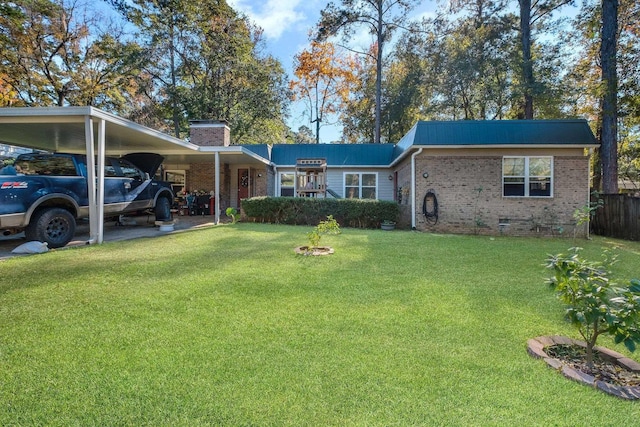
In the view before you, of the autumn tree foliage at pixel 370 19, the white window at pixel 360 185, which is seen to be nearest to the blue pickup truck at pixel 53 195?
the white window at pixel 360 185

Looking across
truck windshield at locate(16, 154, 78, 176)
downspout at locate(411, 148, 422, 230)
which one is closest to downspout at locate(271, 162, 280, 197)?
downspout at locate(411, 148, 422, 230)

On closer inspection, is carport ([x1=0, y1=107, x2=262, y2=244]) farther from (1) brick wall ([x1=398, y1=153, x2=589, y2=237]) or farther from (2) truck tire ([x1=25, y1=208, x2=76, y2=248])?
(1) brick wall ([x1=398, y1=153, x2=589, y2=237])

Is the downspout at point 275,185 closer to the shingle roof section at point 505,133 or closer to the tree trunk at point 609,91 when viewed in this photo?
the shingle roof section at point 505,133

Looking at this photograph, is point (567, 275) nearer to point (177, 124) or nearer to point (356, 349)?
point (356, 349)

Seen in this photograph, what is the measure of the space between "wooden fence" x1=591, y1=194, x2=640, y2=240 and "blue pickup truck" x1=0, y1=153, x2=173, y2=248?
1457 centimetres

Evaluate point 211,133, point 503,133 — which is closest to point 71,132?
point 211,133

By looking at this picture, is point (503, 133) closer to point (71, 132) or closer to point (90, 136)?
point (90, 136)

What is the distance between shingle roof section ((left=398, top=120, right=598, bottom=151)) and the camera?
407 inches

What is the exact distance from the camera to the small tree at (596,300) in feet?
7.32

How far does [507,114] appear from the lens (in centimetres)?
2188

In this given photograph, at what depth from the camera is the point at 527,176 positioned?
10.7 metres

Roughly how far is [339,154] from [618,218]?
1043cm

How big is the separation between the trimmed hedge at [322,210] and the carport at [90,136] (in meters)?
2.04

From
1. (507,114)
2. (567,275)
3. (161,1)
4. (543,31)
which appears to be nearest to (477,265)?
(567,275)
